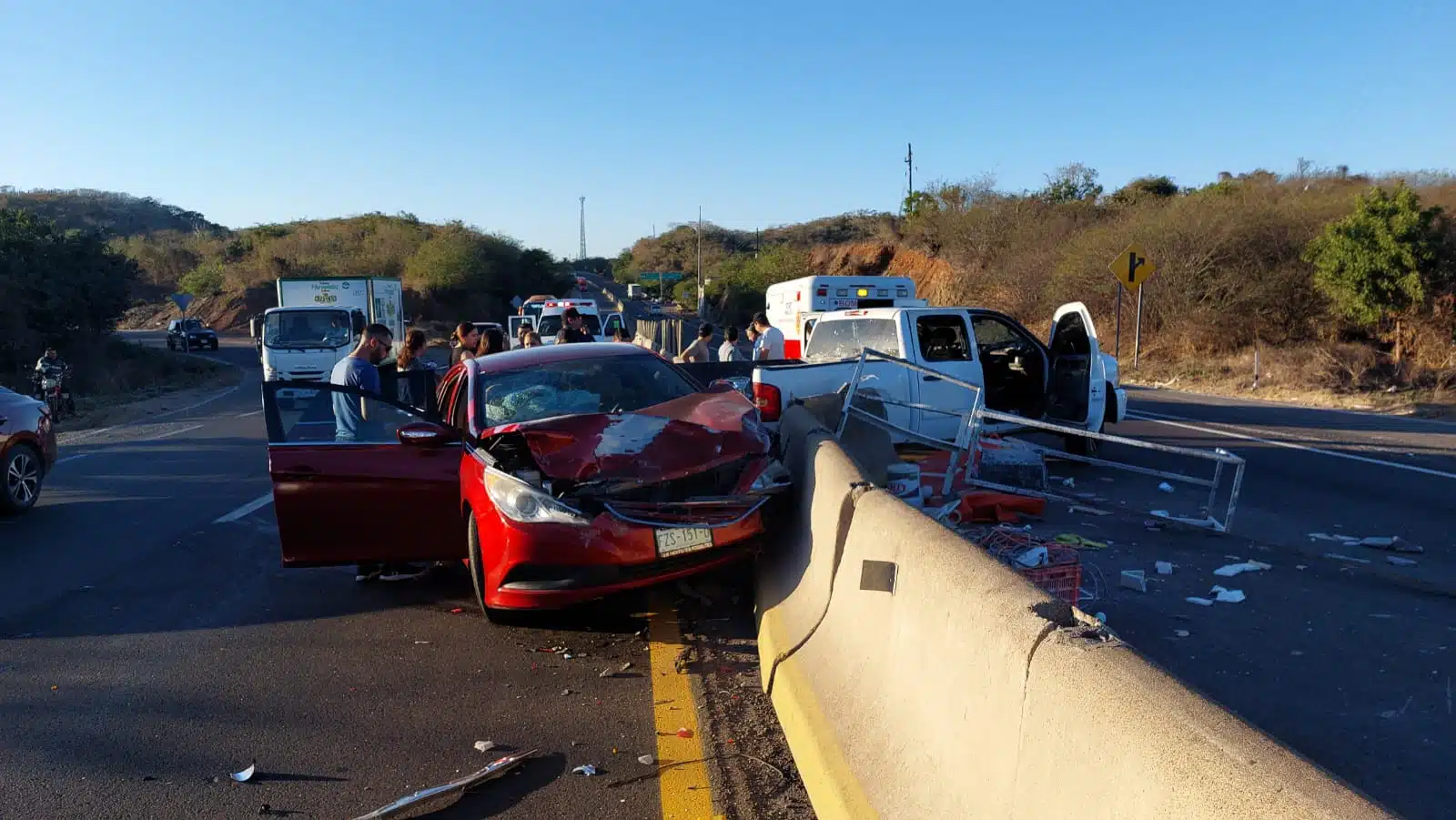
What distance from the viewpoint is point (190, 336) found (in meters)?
53.8

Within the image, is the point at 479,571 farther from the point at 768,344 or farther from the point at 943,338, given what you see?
the point at 768,344

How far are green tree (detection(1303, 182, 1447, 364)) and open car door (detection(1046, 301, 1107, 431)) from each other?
14.5 meters

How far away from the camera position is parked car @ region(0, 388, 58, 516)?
10.1 m

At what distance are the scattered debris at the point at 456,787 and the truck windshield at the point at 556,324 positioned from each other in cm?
2224

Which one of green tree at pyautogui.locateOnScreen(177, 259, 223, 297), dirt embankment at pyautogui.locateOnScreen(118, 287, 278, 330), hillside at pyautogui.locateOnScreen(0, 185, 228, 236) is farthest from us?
hillside at pyautogui.locateOnScreen(0, 185, 228, 236)

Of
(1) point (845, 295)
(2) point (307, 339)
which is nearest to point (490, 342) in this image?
(1) point (845, 295)

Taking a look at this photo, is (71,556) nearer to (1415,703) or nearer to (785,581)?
(785,581)

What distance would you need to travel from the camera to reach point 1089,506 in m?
9.53

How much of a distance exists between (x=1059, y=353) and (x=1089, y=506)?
3.38m

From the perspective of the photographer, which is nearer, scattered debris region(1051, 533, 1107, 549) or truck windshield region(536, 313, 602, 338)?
scattered debris region(1051, 533, 1107, 549)

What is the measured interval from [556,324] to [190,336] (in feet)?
114

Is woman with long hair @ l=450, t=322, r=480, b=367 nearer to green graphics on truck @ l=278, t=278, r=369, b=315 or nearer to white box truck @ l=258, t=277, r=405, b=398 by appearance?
white box truck @ l=258, t=277, r=405, b=398

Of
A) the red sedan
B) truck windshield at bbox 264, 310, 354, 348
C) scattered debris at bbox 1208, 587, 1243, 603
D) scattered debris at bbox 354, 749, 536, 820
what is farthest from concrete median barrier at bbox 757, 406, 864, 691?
truck windshield at bbox 264, 310, 354, 348

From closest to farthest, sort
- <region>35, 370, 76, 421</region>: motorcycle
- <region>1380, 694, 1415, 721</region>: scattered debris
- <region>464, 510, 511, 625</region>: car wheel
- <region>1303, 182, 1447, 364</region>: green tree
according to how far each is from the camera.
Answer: <region>1380, 694, 1415, 721</region>: scattered debris
<region>464, 510, 511, 625</region>: car wheel
<region>35, 370, 76, 421</region>: motorcycle
<region>1303, 182, 1447, 364</region>: green tree
